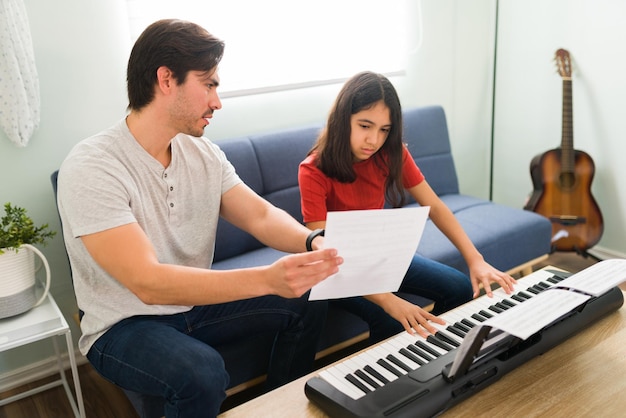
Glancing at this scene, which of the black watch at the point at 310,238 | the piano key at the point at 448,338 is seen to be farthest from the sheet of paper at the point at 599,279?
the black watch at the point at 310,238

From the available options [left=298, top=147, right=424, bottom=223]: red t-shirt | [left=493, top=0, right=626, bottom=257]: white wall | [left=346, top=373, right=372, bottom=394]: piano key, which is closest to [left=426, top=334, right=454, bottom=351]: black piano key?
[left=346, top=373, right=372, bottom=394]: piano key

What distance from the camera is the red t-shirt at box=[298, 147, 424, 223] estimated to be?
5.77ft

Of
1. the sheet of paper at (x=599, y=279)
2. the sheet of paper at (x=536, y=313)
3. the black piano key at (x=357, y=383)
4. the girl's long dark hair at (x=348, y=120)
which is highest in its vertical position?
the girl's long dark hair at (x=348, y=120)

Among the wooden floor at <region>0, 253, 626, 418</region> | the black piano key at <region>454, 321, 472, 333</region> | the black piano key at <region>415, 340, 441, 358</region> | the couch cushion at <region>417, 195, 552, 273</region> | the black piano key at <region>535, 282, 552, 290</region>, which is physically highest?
the black piano key at <region>535, 282, 552, 290</region>

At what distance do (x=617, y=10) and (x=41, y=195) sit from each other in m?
2.65

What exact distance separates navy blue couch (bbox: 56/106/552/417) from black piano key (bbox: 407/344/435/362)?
0.67m

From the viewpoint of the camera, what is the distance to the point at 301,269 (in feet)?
3.79

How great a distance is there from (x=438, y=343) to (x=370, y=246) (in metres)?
0.28

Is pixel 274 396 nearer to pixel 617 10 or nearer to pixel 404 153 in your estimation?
→ pixel 404 153

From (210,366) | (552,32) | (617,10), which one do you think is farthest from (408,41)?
(210,366)

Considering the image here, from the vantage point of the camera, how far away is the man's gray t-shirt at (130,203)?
1.34m

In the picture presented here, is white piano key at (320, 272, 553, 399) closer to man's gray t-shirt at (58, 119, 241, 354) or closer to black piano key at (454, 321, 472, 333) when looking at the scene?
black piano key at (454, 321, 472, 333)

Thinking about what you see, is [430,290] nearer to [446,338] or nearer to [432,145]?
[446,338]

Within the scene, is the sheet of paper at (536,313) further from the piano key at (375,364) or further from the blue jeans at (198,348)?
the blue jeans at (198,348)
